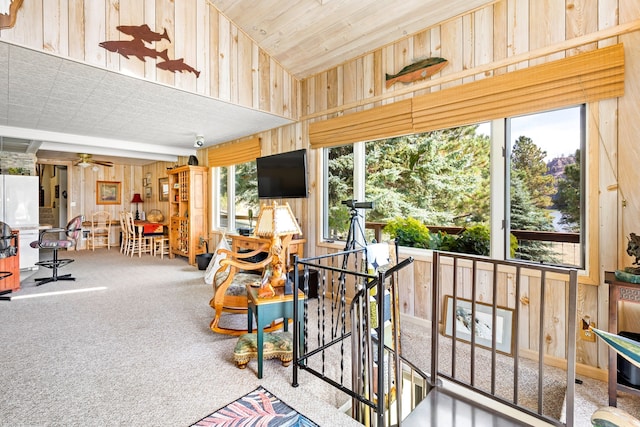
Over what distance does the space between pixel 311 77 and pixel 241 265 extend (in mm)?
2460

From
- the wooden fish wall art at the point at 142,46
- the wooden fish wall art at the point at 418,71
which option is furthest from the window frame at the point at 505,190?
the wooden fish wall art at the point at 142,46

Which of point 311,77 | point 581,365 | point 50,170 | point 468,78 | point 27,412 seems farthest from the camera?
point 50,170

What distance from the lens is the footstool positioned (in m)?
2.06

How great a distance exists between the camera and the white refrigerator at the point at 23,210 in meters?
4.90

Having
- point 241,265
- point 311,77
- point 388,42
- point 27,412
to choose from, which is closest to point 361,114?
point 388,42

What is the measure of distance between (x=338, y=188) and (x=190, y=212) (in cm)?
335

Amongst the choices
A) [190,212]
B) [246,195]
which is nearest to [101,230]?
[190,212]

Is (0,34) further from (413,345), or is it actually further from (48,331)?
(413,345)

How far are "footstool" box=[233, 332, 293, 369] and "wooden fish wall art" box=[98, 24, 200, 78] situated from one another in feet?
8.27

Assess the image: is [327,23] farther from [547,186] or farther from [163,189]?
[163,189]

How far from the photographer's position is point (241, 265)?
2572 mm

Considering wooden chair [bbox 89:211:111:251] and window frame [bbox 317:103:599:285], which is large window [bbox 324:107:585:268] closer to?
window frame [bbox 317:103:599:285]

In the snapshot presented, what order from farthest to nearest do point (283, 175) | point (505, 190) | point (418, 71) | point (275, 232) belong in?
point (283, 175) → point (418, 71) → point (505, 190) → point (275, 232)

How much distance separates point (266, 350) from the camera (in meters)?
2.09
